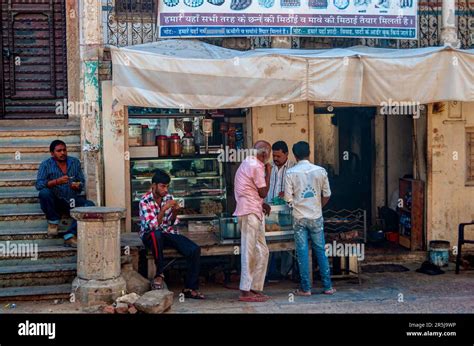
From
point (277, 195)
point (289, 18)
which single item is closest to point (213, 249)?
point (277, 195)

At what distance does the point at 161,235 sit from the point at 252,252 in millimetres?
1235

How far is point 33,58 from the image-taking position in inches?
469

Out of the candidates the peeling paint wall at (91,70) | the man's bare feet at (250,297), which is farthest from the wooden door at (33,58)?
the man's bare feet at (250,297)

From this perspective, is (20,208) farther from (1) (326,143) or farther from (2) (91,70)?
(1) (326,143)

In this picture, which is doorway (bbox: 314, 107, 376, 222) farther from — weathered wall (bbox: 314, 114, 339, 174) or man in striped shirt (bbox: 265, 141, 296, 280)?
man in striped shirt (bbox: 265, 141, 296, 280)

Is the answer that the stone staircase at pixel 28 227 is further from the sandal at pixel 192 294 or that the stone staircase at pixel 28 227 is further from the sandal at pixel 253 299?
the sandal at pixel 253 299

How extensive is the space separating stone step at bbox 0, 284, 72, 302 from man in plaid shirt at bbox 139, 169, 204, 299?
3.92 feet

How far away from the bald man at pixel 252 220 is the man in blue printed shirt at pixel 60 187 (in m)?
2.19

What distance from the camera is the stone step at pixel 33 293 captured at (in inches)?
325

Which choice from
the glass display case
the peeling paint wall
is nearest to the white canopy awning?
the peeling paint wall

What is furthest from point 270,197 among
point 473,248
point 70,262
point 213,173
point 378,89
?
point 473,248

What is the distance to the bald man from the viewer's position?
8703 mm
